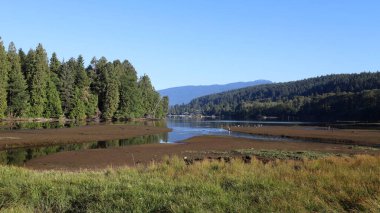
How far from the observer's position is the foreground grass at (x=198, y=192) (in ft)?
31.4

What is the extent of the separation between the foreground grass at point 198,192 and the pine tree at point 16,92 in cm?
7187

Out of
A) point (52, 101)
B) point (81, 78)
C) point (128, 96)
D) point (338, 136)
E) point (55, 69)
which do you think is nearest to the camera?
point (338, 136)

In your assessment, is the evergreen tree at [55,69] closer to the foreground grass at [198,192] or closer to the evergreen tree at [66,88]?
the evergreen tree at [66,88]

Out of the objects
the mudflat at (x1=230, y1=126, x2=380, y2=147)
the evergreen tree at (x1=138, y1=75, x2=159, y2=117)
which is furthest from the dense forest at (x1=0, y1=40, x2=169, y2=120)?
the mudflat at (x1=230, y1=126, x2=380, y2=147)

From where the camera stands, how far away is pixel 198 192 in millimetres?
10891

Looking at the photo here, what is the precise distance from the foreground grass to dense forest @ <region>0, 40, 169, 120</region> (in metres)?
70.0

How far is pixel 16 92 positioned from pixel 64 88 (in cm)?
1774

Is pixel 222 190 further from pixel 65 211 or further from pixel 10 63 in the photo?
pixel 10 63

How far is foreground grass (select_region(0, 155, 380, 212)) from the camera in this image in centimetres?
956

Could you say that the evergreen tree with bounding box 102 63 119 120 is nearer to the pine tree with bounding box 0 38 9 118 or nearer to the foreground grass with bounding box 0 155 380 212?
the pine tree with bounding box 0 38 9 118

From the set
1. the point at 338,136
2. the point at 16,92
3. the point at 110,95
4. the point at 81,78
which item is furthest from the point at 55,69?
the point at 338,136

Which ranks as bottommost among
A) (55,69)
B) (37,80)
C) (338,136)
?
(338,136)

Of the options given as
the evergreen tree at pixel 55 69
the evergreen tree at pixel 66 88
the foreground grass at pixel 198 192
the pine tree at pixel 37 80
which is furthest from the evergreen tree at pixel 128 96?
the foreground grass at pixel 198 192

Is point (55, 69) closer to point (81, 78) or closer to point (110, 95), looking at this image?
point (81, 78)
